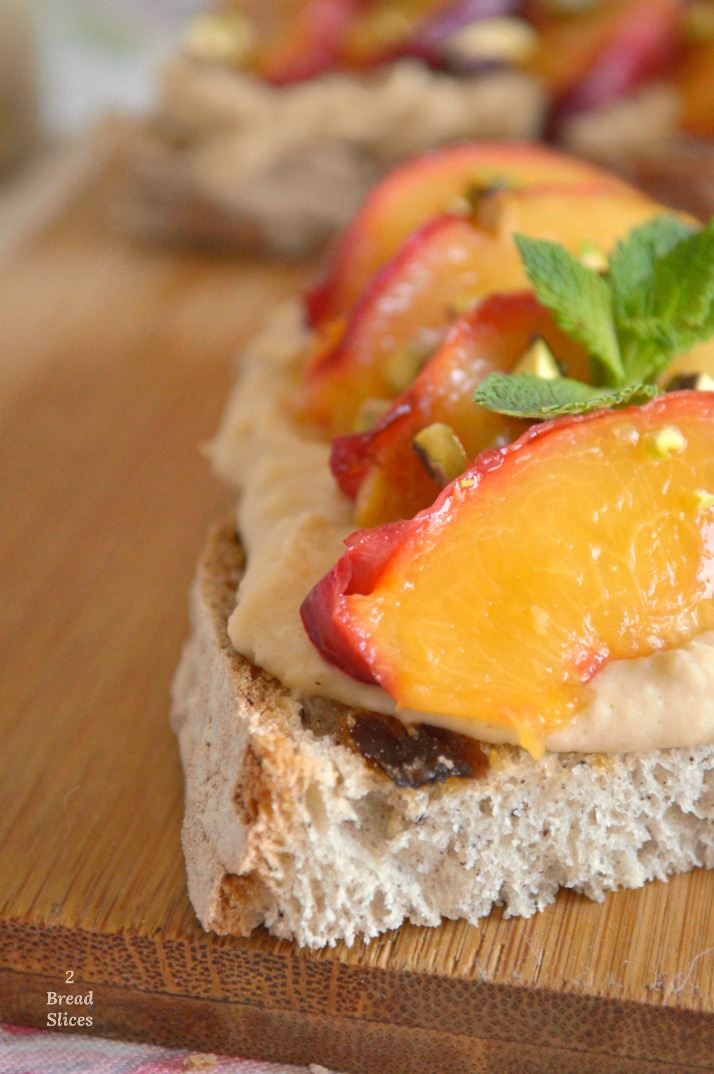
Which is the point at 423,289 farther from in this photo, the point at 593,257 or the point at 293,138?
the point at 293,138

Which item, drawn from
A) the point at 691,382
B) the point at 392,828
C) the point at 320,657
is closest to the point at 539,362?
the point at 691,382

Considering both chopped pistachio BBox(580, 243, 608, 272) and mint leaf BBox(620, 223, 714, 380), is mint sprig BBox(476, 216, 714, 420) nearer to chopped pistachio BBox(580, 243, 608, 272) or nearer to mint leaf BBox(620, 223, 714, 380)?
mint leaf BBox(620, 223, 714, 380)

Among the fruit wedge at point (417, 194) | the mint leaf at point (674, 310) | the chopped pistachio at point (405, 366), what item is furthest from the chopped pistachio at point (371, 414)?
the fruit wedge at point (417, 194)

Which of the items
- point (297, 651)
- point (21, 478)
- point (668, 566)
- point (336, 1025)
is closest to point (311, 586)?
point (297, 651)

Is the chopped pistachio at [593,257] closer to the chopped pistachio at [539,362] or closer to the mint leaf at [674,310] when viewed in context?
the mint leaf at [674,310]

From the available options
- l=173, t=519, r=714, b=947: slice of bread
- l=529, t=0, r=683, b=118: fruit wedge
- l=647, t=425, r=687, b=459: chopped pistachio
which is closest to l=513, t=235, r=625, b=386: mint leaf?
l=647, t=425, r=687, b=459: chopped pistachio
